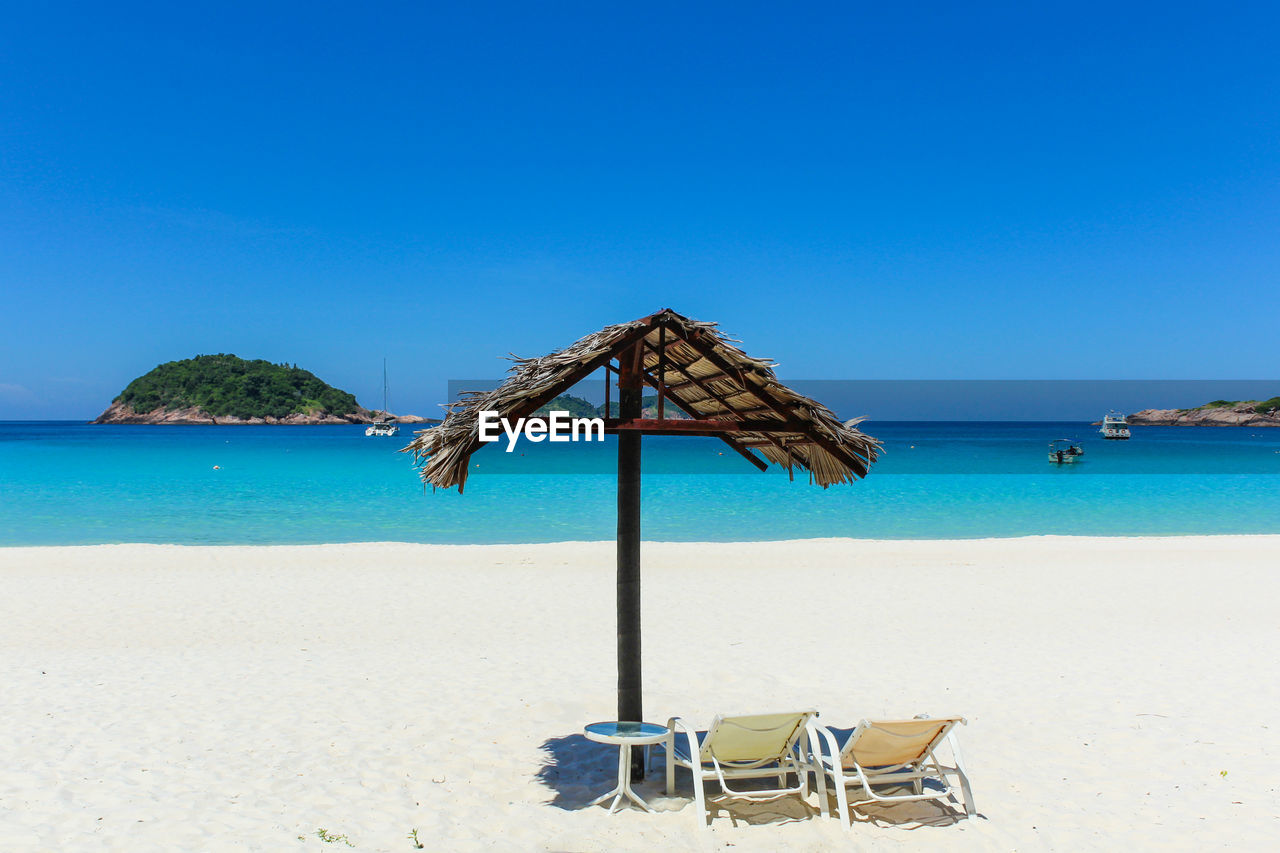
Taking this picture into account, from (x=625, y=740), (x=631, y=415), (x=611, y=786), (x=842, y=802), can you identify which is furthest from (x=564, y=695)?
(x=631, y=415)

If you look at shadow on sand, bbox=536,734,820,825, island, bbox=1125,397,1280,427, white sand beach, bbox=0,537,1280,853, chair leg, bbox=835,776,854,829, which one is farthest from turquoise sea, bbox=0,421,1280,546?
island, bbox=1125,397,1280,427

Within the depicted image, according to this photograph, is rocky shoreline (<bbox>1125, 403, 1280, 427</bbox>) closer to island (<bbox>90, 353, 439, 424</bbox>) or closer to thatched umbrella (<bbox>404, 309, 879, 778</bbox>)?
island (<bbox>90, 353, 439, 424</bbox>)

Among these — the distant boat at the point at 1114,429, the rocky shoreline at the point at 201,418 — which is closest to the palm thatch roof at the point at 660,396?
the distant boat at the point at 1114,429

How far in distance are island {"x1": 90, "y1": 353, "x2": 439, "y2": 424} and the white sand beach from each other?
Answer: 136092mm

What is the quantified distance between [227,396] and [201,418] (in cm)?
568

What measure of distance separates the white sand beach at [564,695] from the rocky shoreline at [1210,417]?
6738 inches

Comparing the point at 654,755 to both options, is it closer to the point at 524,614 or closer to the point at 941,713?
the point at 941,713

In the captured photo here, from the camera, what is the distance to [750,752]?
420 centimetres

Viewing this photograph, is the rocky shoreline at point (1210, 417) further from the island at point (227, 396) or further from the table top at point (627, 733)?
the table top at point (627, 733)

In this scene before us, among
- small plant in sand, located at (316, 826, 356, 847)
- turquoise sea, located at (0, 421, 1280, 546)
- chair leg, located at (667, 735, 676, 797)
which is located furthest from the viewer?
turquoise sea, located at (0, 421, 1280, 546)

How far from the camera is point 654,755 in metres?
5.06

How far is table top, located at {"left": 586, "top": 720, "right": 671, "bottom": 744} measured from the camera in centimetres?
403

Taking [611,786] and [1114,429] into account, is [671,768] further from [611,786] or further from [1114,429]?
[1114,429]

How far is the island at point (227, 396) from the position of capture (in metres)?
135
